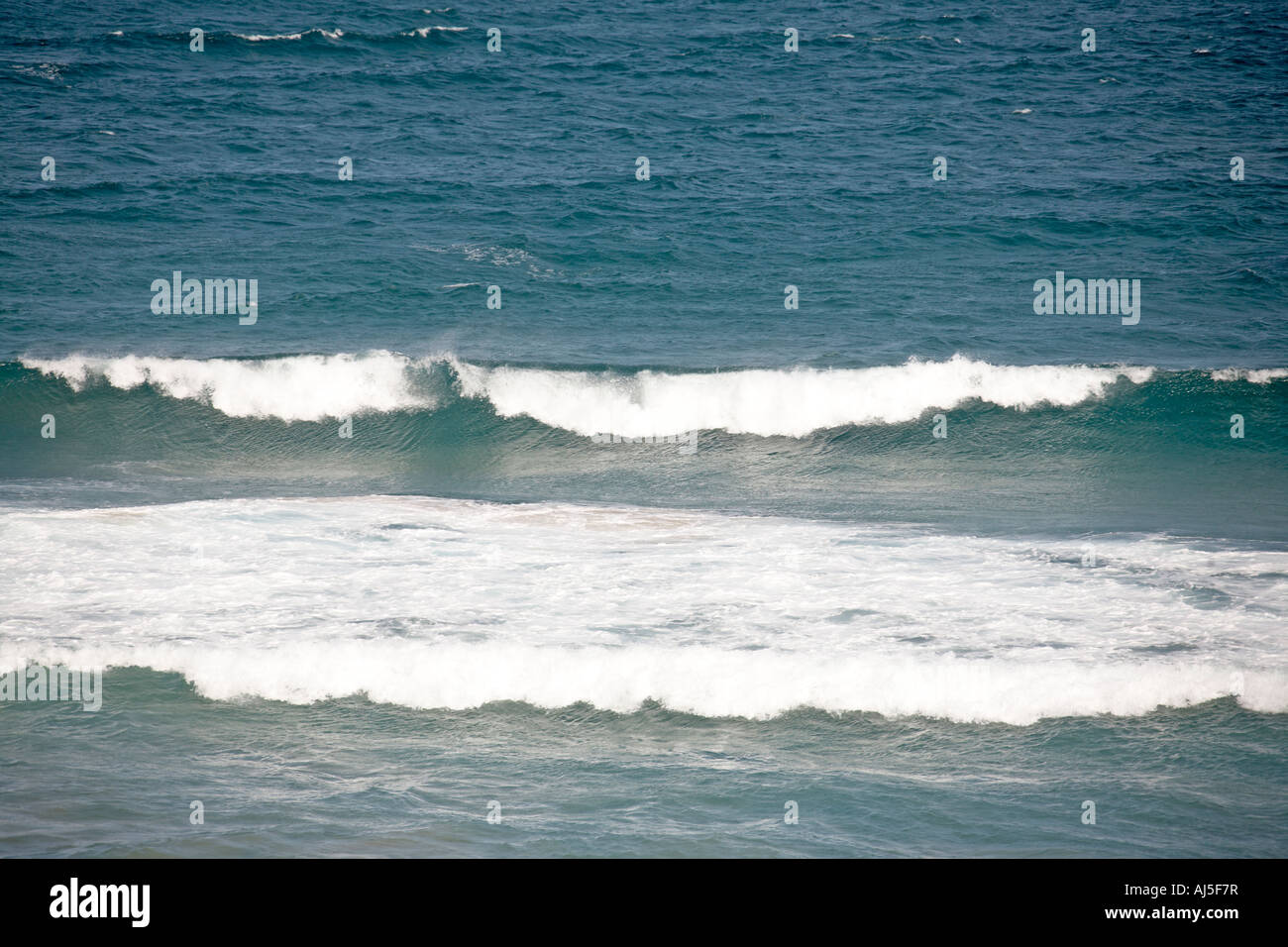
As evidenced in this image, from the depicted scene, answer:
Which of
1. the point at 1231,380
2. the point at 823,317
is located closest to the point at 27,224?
the point at 823,317

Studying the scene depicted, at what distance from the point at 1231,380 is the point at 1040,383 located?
2.48 m

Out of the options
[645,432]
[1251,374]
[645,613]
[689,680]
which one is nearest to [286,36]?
[645,432]

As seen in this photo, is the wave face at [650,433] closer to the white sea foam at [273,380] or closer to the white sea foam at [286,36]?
the white sea foam at [273,380]

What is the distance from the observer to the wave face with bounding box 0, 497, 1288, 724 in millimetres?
7223

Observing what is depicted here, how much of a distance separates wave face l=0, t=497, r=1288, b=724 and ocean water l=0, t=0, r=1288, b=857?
1.9 inches

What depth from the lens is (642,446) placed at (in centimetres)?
1415

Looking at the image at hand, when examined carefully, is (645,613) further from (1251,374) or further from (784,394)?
(1251,374)

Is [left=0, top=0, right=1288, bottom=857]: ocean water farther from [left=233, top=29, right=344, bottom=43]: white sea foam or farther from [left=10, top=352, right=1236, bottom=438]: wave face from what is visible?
[left=233, top=29, right=344, bottom=43]: white sea foam

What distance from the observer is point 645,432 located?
14.4 m

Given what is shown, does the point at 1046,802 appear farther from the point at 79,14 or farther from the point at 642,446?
the point at 79,14

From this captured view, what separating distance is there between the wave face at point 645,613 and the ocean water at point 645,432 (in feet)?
0.16

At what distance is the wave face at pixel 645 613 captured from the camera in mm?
7223

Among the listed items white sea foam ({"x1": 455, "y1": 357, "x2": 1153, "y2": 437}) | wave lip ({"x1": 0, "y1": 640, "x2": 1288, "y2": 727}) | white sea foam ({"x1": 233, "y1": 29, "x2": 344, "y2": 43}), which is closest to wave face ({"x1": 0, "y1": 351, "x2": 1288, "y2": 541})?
white sea foam ({"x1": 455, "y1": 357, "x2": 1153, "y2": 437})

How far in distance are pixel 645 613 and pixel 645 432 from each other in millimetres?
6296
